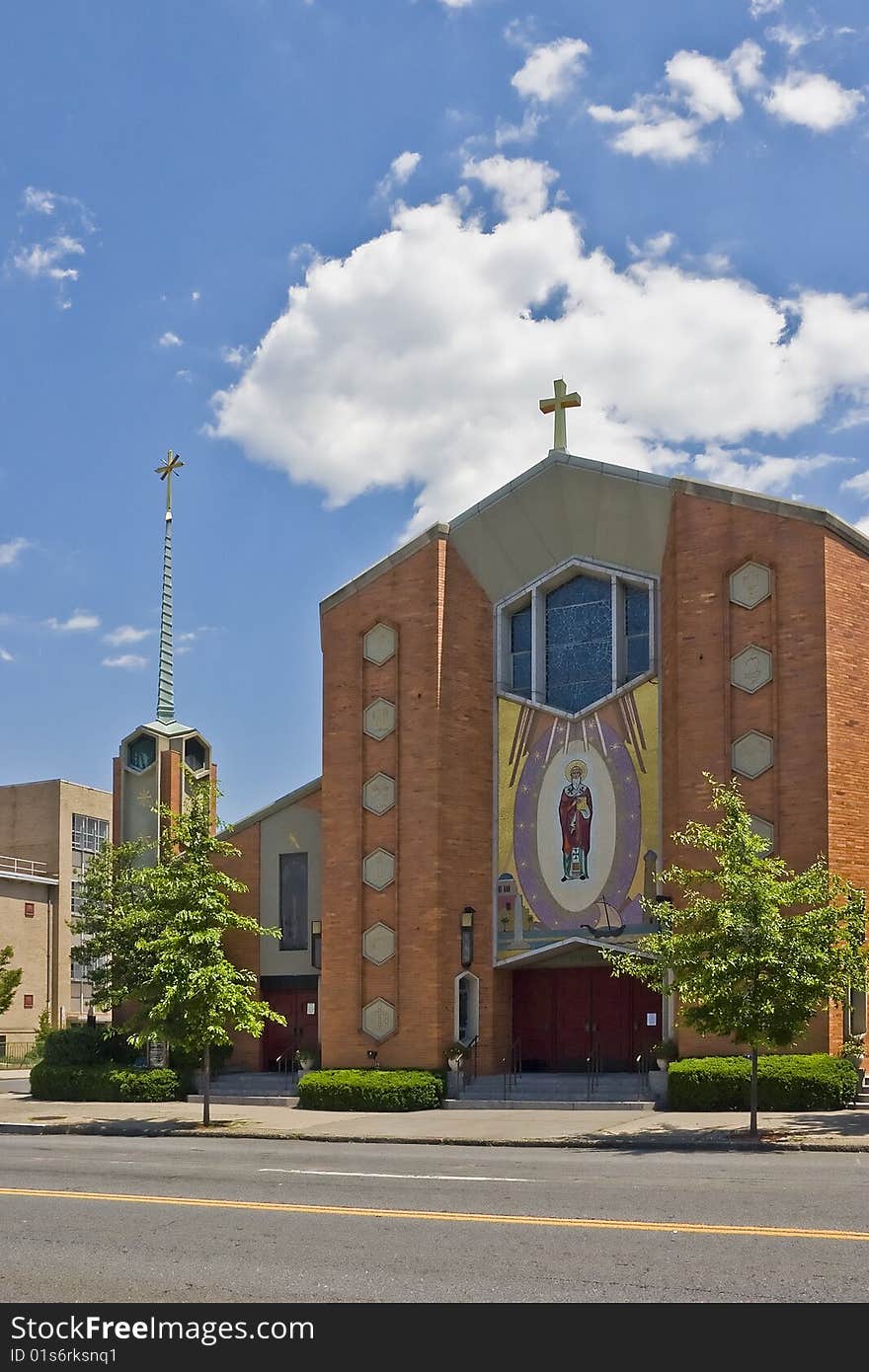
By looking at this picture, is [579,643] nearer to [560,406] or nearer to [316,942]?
[560,406]

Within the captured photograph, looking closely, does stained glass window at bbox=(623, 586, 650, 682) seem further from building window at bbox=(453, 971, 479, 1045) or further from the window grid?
the window grid

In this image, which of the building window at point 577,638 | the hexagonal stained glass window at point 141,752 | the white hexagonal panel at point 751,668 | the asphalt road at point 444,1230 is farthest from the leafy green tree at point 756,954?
the hexagonal stained glass window at point 141,752

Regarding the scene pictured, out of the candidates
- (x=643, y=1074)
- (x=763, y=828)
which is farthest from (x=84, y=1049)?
(x=763, y=828)

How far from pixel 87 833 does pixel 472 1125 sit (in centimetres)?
5035

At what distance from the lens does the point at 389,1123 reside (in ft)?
93.1

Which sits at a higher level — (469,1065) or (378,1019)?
(378,1019)

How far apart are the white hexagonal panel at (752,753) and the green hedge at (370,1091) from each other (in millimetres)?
9382

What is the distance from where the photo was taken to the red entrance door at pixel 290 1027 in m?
37.8

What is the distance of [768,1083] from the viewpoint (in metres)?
26.6

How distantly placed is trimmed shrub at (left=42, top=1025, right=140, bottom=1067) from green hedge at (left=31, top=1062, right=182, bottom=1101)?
0.32m

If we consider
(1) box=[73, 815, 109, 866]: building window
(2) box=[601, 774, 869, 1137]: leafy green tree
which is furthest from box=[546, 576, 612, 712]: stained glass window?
(1) box=[73, 815, 109, 866]: building window

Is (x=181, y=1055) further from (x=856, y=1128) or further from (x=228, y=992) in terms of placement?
(x=856, y=1128)

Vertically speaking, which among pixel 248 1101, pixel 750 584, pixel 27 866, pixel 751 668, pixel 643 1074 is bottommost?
pixel 248 1101

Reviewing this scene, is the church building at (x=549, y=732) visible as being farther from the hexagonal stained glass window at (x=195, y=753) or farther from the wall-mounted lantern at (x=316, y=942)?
the hexagonal stained glass window at (x=195, y=753)
